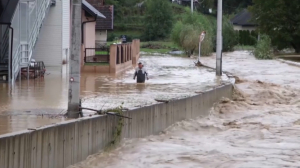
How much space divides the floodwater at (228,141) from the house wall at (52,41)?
969 centimetres

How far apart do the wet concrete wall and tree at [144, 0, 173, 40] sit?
69.2 m

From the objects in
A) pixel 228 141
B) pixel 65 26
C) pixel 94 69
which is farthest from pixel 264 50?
pixel 228 141

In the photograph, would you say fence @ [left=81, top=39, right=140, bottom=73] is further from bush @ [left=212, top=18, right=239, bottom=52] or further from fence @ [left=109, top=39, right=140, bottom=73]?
bush @ [left=212, top=18, right=239, bottom=52]

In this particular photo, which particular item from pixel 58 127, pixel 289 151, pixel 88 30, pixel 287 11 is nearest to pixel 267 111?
pixel 289 151

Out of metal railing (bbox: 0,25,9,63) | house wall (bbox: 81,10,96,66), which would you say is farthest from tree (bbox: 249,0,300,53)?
metal railing (bbox: 0,25,9,63)

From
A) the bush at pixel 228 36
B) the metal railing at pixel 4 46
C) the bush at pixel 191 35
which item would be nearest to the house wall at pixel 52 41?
the metal railing at pixel 4 46

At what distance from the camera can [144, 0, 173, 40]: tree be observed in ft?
290

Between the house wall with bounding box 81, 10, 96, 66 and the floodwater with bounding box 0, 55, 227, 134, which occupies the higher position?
the house wall with bounding box 81, 10, 96, 66

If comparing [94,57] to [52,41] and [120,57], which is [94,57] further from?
[52,41]

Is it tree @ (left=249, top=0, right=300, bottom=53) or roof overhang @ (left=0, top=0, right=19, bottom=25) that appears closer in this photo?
roof overhang @ (left=0, top=0, right=19, bottom=25)

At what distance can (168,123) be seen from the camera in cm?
1855

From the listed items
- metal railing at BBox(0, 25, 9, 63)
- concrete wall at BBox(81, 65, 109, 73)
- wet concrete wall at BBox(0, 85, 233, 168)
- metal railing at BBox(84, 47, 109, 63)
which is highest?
metal railing at BBox(0, 25, 9, 63)

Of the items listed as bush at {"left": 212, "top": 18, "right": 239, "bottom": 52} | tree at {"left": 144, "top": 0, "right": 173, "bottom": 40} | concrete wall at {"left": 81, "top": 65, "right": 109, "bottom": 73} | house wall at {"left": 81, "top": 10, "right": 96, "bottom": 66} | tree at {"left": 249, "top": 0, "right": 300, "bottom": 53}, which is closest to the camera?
concrete wall at {"left": 81, "top": 65, "right": 109, "bottom": 73}

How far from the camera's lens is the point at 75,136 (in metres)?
12.8
